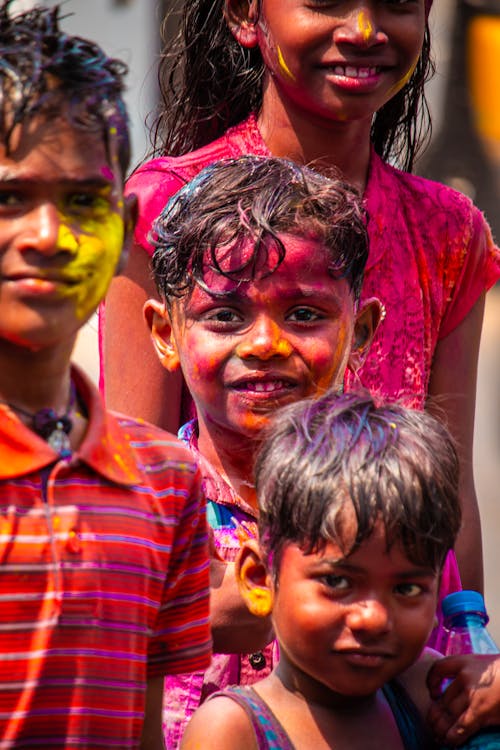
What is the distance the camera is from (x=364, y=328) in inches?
115

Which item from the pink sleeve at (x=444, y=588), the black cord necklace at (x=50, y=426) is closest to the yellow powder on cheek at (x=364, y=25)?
the pink sleeve at (x=444, y=588)

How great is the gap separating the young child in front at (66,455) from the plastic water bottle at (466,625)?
68 centimetres

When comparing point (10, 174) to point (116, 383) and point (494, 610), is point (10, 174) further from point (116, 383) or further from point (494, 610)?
point (494, 610)

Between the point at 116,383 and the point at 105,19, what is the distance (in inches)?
261

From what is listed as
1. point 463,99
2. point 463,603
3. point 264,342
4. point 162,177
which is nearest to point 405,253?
point 162,177

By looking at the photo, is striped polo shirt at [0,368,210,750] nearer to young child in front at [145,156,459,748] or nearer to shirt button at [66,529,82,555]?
shirt button at [66,529,82,555]

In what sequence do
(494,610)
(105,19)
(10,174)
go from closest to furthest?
(10,174)
(494,610)
(105,19)

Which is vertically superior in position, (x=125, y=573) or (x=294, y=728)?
(x=125, y=573)

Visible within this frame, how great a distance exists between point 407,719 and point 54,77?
3.94 feet

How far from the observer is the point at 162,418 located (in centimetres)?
306

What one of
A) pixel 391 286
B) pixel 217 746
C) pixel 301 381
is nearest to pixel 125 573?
pixel 217 746

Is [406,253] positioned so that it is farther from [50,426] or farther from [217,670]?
[50,426]

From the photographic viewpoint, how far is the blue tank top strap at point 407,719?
2.34 meters

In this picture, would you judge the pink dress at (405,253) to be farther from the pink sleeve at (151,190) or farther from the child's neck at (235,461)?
the child's neck at (235,461)
